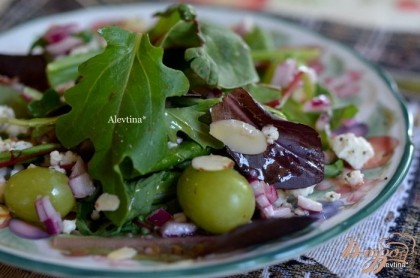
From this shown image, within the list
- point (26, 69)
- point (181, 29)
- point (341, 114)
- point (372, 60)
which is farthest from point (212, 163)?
point (372, 60)

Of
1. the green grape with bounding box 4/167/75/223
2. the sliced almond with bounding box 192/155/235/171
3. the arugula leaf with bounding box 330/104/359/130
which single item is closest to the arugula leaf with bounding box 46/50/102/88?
the green grape with bounding box 4/167/75/223

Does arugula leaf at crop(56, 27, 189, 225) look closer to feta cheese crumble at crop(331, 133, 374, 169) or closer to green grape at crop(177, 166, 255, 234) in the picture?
green grape at crop(177, 166, 255, 234)

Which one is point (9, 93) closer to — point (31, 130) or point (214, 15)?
point (31, 130)

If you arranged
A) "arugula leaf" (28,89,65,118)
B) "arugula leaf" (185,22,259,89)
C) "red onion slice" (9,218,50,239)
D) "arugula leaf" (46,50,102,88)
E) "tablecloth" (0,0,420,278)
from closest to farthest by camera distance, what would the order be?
"red onion slice" (9,218,50,239) → "tablecloth" (0,0,420,278) → "arugula leaf" (185,22,259,89) → "arugula leaf" (28,89,65,118) → "arugula leaf" (46,50,102,88)

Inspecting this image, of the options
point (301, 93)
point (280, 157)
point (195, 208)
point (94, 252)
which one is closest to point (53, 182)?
point (94, 252)

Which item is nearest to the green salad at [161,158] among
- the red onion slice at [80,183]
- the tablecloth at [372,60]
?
the red onion slice at [80,183]

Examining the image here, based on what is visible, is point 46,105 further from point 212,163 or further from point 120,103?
point 212,163

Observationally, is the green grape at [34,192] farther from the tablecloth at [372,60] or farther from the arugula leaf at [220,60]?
the arugula leaf at [220,60]
